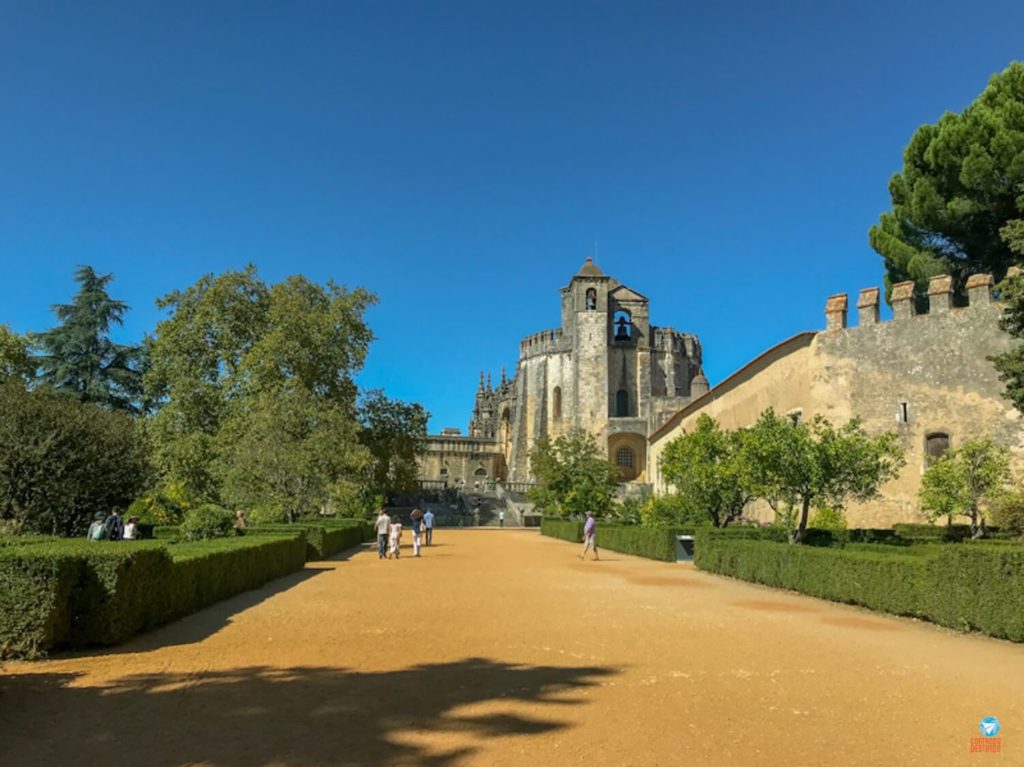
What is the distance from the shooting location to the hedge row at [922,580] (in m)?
9.02

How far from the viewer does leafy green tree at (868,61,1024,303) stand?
76.6ft

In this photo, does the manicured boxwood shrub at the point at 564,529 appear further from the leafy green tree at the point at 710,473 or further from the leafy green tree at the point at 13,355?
the leafy green tree at the point at 13,355

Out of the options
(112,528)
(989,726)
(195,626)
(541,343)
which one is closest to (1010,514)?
(989,726)

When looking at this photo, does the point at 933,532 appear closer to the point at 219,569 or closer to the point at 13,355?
the point at 219,569

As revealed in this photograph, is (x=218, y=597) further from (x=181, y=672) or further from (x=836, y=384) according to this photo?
(x=836, y=384)

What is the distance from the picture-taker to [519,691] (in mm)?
6258

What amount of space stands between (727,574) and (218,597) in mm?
11135

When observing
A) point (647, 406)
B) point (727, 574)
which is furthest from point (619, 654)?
point (647, 406)

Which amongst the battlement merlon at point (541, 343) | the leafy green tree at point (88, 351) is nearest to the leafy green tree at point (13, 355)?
the leafy green tree at point (88, 351)

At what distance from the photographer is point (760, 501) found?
29578 millimetres

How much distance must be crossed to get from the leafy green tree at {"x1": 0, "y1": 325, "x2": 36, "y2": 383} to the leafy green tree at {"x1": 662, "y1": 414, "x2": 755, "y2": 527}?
2762cm

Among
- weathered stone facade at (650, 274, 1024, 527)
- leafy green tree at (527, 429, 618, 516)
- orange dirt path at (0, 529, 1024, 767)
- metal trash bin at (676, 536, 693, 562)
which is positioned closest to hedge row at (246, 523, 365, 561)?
orange dirt path at (0, 529, 1024, 767)

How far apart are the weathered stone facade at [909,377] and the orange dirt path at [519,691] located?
46.3 ft

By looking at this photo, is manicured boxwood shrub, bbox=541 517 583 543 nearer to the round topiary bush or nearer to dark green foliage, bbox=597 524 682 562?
dark green foliage, bbox=597 524 682 562
